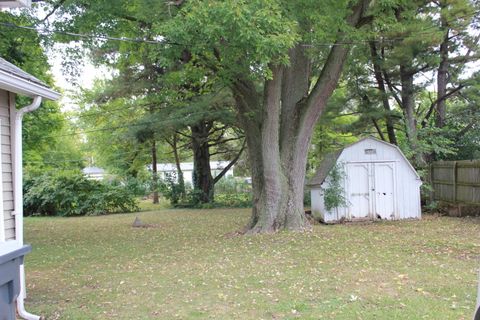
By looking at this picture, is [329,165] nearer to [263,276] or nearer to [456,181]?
[456,181]

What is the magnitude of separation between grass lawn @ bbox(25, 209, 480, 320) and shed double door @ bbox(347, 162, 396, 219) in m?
2.48

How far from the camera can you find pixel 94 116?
89.5 feet

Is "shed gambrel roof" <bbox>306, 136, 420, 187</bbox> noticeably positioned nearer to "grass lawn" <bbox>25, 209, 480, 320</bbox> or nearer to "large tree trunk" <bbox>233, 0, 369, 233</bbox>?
"large tree trunk" <bbox>233, 0, 369, 233</bbox>

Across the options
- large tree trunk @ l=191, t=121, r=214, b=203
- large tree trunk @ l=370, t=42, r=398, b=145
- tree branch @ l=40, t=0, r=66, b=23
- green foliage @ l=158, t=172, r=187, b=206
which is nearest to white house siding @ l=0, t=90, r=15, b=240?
tree branch @ l=40, t=0, r=66, b=23

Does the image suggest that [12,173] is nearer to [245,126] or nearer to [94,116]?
[245,126]

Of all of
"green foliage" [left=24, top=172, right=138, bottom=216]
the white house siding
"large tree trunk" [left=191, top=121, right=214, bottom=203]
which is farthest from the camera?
"large tree trunk" [left=191, top=121, right=214, bottom=203]

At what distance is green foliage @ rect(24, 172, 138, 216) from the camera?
2103 centimetres

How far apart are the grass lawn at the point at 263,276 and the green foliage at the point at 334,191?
2.22 meters

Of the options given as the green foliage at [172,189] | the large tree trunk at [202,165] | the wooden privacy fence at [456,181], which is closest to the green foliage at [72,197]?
the green foliage at [172,189]

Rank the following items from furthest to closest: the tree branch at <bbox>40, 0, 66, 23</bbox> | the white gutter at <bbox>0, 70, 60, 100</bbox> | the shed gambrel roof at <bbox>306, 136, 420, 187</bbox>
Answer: the shed gambrel roof at <bbox>306, 136, 420, 187</bbox>, the tree branch at <bbox>40, 0, 66, 23</bbox>, the white gutter at <bbox>0, 70, 60, 100</bbox>

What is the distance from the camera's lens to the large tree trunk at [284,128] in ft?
35.2

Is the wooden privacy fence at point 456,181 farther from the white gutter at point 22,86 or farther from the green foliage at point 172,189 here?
the green foliage at point 172,189

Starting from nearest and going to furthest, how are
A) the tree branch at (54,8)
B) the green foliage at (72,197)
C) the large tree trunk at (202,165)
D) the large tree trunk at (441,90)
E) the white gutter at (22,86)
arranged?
the white gutter at (22,86)
the tree branch at (54,8)
the large tree trunk at (441,90)
the green foliage at (72,197)
the large tree trunk at (202,165)

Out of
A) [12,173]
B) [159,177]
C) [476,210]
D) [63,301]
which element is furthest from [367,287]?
[159,177]
